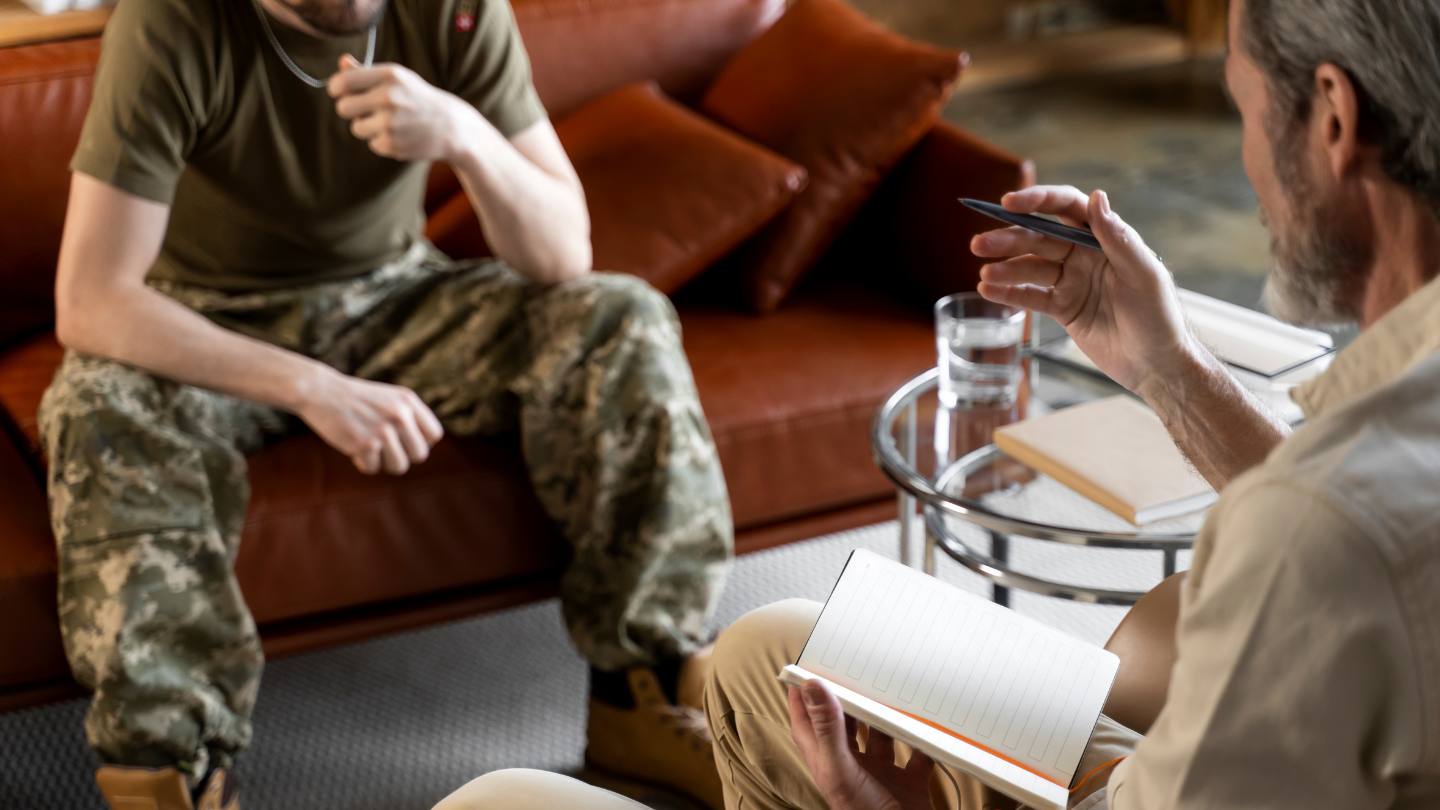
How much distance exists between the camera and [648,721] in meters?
1.74

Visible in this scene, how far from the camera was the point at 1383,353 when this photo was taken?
74 cm

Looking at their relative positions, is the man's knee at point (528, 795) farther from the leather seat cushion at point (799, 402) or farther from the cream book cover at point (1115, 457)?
the leather seat cushion at point (799, 402)

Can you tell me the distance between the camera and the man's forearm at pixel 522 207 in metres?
1.75

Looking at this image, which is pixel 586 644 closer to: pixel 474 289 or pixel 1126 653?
pixel 474 289

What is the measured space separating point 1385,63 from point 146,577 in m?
1.32

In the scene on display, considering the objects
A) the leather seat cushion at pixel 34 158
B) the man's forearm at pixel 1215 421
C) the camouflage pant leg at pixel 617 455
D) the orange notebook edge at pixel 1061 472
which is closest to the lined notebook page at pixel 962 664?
the man's forearm at pixel 1215 421

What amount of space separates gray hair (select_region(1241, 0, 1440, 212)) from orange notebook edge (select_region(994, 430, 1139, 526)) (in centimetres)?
73

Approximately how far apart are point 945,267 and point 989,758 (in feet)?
3.86

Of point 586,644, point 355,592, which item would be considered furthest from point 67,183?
point 586,644

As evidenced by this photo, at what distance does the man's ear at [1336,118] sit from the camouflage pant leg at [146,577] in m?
1.25

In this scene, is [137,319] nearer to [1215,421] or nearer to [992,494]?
[992,494]

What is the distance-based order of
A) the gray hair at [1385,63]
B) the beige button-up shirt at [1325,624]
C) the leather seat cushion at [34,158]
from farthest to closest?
1. the leather seat cushion at [34,158]
2. the gray hair at [1385,63]
3. the beige button-up shirt at [1325,624]

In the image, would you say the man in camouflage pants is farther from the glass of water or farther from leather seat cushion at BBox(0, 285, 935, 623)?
the glass of water

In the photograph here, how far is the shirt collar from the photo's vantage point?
2.35ft
